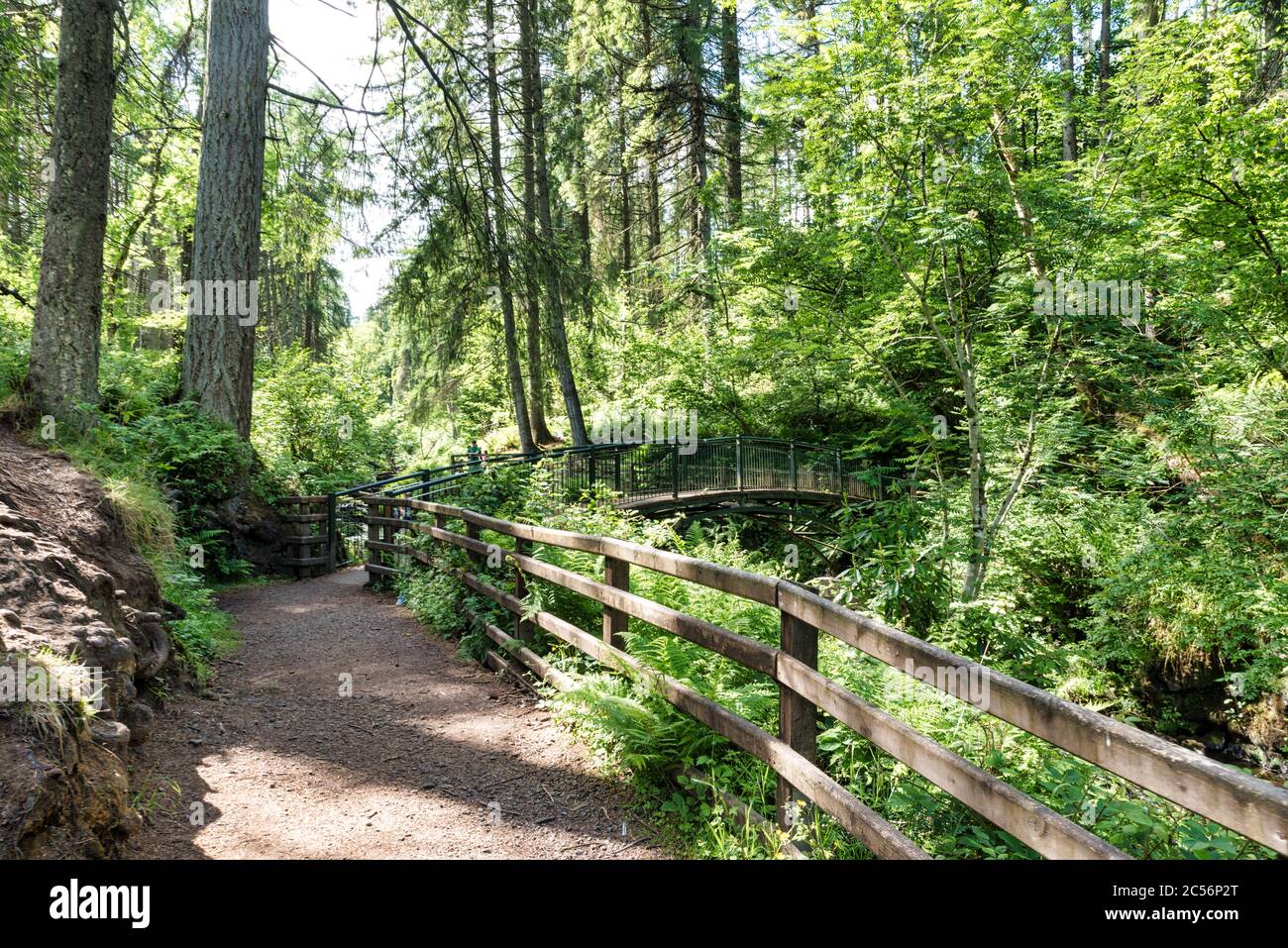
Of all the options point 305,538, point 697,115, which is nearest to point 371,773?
point 305,538

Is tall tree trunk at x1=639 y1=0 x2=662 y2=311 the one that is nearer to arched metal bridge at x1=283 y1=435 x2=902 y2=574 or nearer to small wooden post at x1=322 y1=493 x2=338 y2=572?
arched metal bridge at x1=283 y1=435 x2=902 y2=574

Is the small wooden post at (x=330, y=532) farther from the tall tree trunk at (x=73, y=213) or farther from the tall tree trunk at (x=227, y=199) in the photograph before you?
the tall tree trunk at (x=73, y=213)

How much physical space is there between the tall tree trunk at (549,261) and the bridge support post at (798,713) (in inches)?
415

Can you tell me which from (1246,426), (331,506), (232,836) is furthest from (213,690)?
(1246,426)

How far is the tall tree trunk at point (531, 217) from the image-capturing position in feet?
40.6

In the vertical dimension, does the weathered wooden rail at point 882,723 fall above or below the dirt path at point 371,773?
above

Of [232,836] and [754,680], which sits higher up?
[754,680]

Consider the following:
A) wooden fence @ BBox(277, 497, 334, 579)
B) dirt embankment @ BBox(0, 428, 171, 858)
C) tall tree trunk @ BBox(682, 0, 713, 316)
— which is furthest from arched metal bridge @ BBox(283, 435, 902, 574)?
dirt embankment @ BBox(0, 428, 171, 858)

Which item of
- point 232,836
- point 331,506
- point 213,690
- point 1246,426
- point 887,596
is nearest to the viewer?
point 232,836

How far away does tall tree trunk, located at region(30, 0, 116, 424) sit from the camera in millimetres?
7484

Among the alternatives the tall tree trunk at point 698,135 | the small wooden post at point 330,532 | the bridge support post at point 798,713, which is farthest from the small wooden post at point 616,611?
the tall tree trunk at point 698,135
